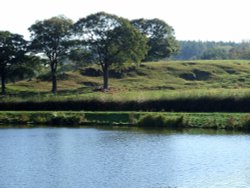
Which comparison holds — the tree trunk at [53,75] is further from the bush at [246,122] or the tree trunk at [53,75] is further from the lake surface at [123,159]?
the bush at [246,122]

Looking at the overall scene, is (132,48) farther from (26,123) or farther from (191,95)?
(26,123)

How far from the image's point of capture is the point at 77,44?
364ft

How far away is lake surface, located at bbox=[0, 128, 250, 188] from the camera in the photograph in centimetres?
3950

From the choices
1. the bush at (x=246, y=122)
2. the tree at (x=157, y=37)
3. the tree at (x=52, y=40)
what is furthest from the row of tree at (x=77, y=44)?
the bush at (x=246, y=122)

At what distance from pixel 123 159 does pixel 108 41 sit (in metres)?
63.8

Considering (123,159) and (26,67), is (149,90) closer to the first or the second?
(26,67)

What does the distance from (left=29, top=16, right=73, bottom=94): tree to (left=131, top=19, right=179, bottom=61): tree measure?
33510 mm

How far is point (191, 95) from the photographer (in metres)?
82.3

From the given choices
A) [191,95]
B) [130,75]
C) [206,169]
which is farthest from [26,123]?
[130,75]

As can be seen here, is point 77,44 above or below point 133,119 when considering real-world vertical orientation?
above

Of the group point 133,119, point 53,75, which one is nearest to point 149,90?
point 53,75

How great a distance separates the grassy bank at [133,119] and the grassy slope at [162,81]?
20162 mm

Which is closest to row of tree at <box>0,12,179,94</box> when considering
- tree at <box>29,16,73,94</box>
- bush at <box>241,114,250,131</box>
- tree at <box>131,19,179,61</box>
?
tree at <box>29,16,73,94</box>

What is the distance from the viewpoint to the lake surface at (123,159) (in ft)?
130
